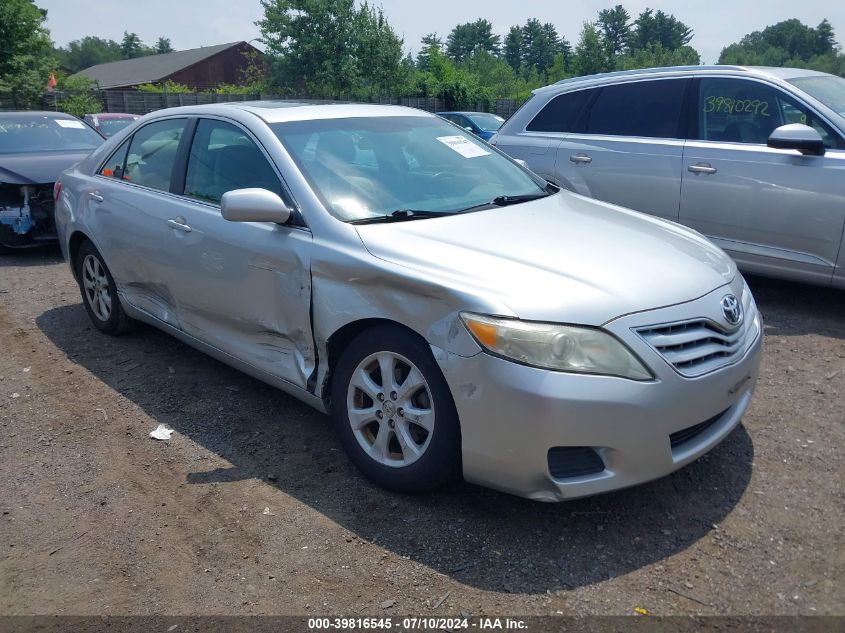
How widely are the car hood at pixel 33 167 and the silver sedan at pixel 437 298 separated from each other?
4.12m

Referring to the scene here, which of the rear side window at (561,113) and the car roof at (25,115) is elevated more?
the car roof at (25,115)

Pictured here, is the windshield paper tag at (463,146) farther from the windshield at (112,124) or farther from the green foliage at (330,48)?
the green foliage at (330,48)

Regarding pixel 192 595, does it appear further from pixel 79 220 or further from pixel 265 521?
pixel 79 220

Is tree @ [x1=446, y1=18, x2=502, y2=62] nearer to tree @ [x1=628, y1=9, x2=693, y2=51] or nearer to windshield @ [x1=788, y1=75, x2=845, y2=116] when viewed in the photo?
tree @ [x1=628, y1=9, x2=693, y2=51]

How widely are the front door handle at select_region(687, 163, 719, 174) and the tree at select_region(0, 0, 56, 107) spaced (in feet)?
88.7

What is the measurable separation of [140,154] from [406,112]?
72.3 inches

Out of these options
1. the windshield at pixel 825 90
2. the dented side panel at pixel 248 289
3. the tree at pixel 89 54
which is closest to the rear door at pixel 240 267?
the dented side panel at pixel 248 289

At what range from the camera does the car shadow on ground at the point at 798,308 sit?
5.25 metres

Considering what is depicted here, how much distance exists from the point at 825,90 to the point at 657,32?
100.0 meters

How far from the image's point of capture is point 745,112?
19.2 ft

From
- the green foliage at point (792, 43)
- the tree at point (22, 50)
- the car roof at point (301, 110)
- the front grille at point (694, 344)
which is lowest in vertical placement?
the front grille at point (694, 344)

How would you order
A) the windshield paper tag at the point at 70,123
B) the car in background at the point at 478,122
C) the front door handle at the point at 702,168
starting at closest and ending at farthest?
the front door handle at the point at 702,168 → the windshield paper tag at the point at 70,123 → the car in background at the point at 478,122

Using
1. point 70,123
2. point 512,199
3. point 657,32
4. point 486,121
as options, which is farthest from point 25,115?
point 657,32

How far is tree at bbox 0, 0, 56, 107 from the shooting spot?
2628 cm
